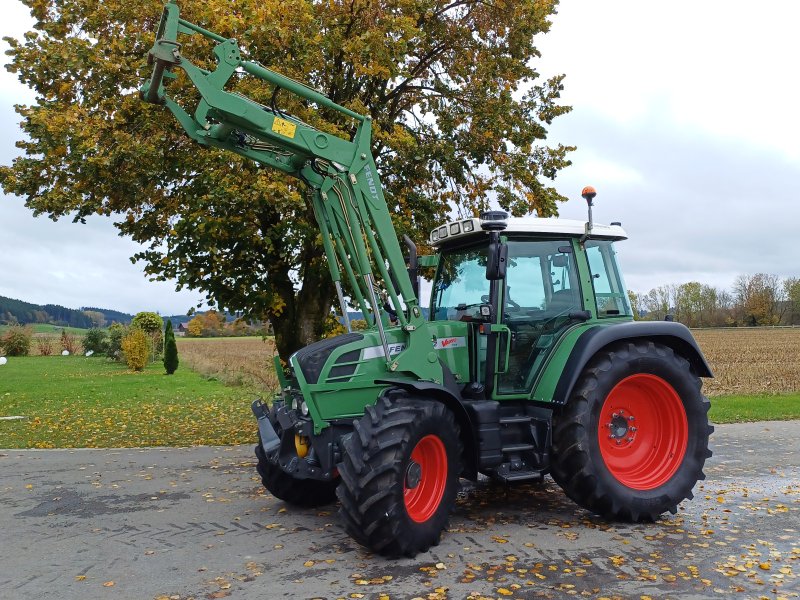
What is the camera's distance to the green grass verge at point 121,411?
464 inches

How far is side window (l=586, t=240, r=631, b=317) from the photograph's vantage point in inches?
276

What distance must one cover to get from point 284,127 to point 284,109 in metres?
4.01

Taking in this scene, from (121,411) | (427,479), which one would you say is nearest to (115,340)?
(121,411)

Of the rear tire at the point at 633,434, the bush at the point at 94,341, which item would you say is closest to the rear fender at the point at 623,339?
the rear tire at the point at 633,434

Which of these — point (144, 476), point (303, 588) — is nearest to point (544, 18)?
point (144, 476)

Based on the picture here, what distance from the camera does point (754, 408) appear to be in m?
14.1

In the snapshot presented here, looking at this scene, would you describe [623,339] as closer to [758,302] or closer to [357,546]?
[357,546]

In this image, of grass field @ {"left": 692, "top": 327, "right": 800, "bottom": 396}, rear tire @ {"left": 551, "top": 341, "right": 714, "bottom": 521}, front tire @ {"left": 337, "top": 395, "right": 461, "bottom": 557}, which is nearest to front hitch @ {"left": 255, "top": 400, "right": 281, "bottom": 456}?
front tire @ {"left": 337, "top": 395, "right": 461, "bottom": 557}

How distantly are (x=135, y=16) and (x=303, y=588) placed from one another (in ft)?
30.1

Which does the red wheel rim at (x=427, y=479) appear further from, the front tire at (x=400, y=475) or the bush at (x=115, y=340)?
the bush at (x=115, y=340)

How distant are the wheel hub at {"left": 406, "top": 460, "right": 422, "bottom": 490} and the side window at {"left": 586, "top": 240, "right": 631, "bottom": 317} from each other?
2.60m

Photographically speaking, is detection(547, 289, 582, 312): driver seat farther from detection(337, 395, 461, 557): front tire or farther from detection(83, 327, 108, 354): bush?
detection(83, 327, 108, 354): bush

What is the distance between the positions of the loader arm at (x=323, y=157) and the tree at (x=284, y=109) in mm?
3088

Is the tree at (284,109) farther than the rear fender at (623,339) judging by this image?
Yes
